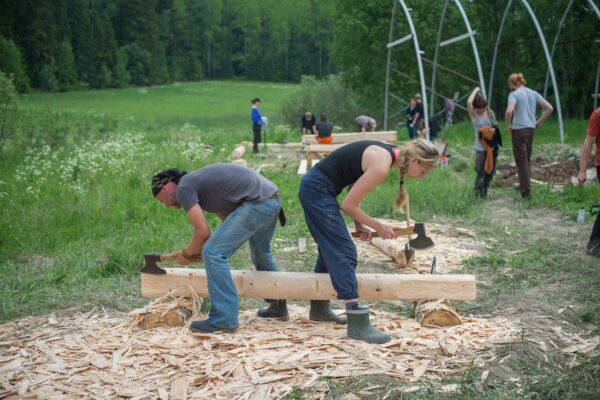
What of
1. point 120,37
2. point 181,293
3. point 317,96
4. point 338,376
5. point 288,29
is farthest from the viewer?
point 288,29

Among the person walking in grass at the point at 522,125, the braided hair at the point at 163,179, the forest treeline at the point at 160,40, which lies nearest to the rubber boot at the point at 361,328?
the braided hair at the point at 163,179

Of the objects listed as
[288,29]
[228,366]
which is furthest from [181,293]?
[288,29]

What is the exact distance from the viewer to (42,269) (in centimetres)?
825

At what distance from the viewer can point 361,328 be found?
539 centimetres

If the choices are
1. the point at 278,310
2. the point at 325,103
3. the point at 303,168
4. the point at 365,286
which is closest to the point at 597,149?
the point at 365,286

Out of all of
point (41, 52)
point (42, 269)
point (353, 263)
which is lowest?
point (42, 269)

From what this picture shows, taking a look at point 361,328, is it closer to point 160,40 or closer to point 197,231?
point 197,231

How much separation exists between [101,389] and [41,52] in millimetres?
50929

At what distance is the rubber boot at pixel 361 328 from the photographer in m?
A: 5.36

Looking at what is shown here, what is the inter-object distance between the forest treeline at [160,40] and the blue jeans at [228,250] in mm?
25512

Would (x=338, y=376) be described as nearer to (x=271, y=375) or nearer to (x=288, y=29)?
(x=271, y=375)

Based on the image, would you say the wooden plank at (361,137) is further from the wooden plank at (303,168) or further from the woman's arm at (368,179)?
the woman's arm at (368,179)

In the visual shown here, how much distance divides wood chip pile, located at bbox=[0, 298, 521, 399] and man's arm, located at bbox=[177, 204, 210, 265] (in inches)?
25.3

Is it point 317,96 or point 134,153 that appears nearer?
point 134,153
